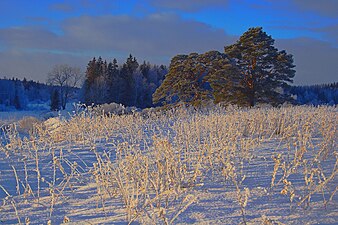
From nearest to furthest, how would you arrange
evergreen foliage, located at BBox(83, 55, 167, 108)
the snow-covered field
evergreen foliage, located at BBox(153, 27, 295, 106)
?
the snow-covered field < evergreen foliage, located at BBox(153, 27, 295, 106) < evergreen foliage, located at BBox(83, 55, 167, 108)

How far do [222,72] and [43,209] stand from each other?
16724mm

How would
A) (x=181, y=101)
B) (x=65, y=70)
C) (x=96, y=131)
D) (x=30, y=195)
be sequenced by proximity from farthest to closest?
(x=65, y=70) < (x=181, y=101) < (x=96, y=131) < (x=30, y=195)

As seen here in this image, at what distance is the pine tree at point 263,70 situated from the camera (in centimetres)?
2012

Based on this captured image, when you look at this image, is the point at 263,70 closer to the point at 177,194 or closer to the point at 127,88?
the point at 177,194

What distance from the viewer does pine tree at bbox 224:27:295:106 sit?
66.0 ft

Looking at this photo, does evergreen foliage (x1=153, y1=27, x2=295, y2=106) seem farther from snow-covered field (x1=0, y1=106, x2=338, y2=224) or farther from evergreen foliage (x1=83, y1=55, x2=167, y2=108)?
evergreen foliage (x1=83, y1=55, x2=167, y2=108)

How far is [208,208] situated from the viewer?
3156 millimetres

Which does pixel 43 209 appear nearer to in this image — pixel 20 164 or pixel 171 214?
pixel 171 214

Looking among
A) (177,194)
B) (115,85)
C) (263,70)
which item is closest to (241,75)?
(263,70)

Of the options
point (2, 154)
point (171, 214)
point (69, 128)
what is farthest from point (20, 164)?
point (171, 214)

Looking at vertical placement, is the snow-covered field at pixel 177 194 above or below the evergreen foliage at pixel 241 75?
below

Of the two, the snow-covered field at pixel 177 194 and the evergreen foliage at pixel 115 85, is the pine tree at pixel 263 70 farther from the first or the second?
the evergreen foliage at pixel 115 85

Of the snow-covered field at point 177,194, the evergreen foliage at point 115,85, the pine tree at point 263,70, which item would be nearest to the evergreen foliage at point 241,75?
the pine tree at point 263,70

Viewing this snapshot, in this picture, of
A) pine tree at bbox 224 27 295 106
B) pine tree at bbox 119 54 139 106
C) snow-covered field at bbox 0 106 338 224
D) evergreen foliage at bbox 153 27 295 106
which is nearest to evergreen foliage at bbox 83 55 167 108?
pine tree at bbox 119 54 139 106
